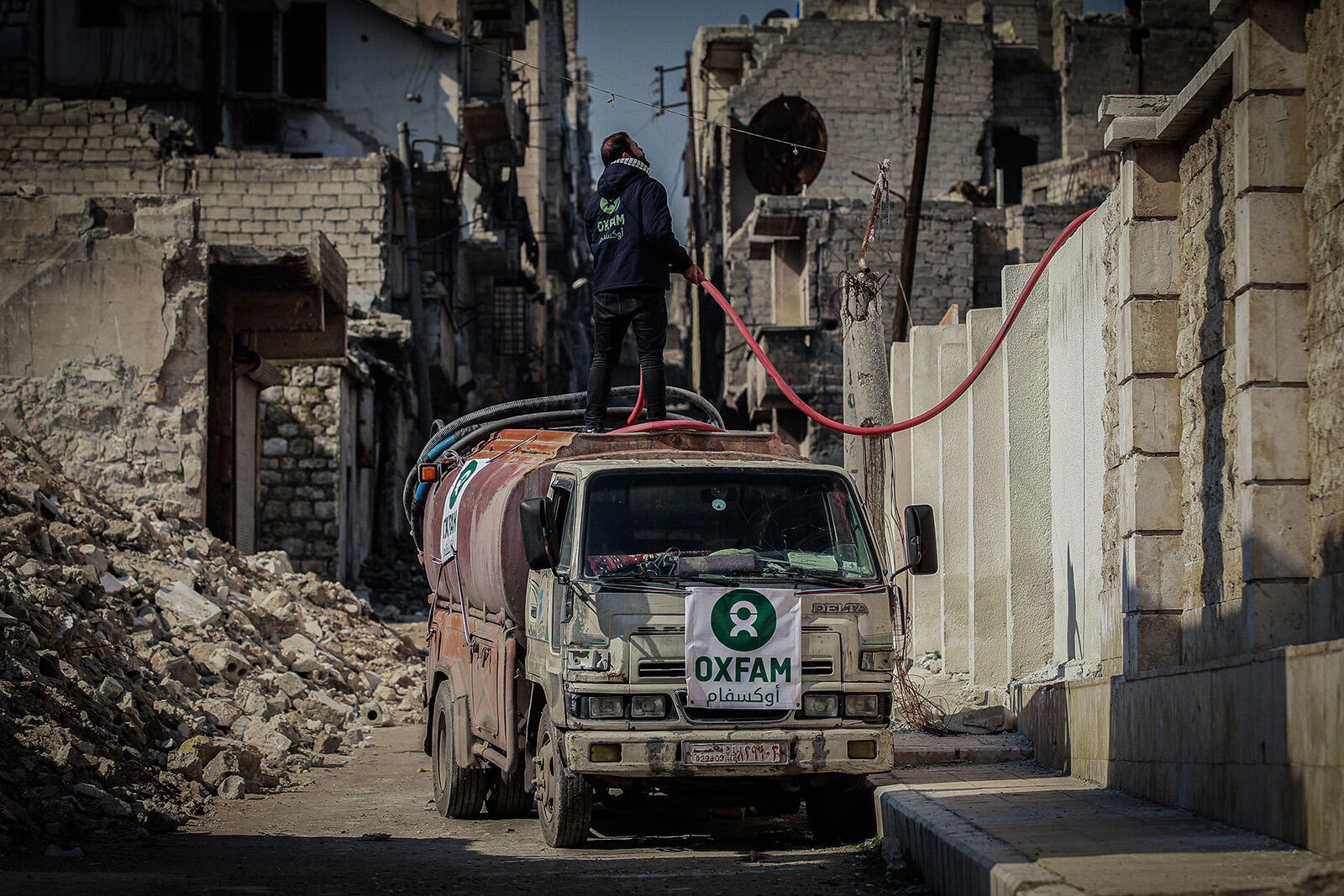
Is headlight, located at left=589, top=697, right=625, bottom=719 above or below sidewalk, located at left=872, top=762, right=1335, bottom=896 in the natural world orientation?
above

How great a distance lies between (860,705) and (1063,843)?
1900 mm

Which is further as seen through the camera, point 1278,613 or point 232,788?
point 232,788

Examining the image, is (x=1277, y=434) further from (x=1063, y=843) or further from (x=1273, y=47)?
(x=1063, y=843)

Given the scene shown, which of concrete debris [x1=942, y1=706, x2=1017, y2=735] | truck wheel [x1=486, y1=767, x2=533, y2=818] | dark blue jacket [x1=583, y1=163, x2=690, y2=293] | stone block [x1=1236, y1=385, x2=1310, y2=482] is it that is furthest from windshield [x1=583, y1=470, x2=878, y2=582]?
concrete debris [x1=942, y1=706, x2=1017, y2=735]

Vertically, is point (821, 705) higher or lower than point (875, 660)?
lower

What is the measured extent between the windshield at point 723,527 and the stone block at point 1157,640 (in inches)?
64.4

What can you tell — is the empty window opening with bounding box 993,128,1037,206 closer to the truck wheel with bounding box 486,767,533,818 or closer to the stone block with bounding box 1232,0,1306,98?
the truck wheel with bounding box 486,767,533,818

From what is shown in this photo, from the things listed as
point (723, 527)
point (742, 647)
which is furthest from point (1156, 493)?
point (742, 647)

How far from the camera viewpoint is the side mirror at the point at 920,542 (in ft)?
25.1

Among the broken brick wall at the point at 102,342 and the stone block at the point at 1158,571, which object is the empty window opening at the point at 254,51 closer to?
the broken brick wall at the point at 102,342

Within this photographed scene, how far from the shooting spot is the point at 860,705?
25.0 feet

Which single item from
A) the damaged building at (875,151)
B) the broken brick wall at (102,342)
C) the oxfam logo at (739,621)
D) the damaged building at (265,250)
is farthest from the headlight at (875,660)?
the damaged building at (875,151)

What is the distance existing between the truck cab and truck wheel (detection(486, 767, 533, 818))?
139 cm

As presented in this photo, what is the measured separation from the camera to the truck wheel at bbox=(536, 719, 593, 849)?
7.60 metres
